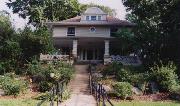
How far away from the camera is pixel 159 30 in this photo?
35312 millimetres

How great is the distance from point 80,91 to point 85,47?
95.1 ft

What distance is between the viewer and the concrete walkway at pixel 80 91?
23131 mm

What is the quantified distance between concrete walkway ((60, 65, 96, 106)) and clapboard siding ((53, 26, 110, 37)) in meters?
13.1

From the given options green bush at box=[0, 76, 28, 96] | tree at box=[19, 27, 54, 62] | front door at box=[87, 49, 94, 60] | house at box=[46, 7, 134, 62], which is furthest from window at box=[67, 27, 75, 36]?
green bush at box=[0, 76, 28, 96]

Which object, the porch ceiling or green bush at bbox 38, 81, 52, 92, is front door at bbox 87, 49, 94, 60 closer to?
the porch ceiling

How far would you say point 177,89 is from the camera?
2833 cm

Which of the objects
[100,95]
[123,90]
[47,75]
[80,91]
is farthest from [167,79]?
[47,75]

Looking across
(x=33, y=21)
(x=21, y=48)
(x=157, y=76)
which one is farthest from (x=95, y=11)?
(x=157, y=76)

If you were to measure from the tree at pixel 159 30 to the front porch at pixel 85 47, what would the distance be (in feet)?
56.3

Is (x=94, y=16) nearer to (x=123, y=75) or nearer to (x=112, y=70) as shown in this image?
(x=112, y=70)

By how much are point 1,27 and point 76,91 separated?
14523 mm

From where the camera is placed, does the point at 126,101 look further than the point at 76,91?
No

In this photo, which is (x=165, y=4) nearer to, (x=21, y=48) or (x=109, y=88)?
(x=109, y=88)

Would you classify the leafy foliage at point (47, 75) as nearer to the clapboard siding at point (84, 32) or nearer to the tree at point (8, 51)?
the tree at point (8, 51)
